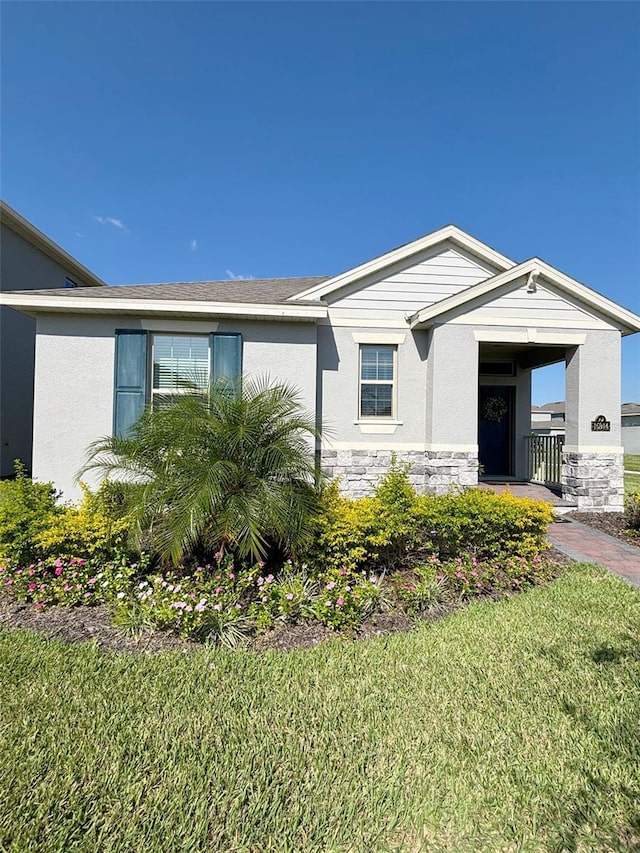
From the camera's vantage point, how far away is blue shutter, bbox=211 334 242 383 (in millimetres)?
7449

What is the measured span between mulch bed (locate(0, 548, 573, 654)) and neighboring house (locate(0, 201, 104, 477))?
7.08 metres

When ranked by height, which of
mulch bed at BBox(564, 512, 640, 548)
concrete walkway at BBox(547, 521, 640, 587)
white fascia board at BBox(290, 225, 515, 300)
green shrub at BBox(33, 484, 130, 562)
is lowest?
concrete walkway at BBox(547, 521, 640, 587)

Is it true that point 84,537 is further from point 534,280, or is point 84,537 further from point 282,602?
point 534,280

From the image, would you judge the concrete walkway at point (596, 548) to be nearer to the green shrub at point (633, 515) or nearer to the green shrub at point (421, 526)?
the green shrub at point (633, 515)

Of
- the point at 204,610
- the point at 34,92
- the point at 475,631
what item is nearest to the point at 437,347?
the point at 475,631

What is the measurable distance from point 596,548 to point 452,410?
128 inches

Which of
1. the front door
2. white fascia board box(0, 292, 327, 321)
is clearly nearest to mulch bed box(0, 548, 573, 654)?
white fascia board box(0, 292, 327, 321)

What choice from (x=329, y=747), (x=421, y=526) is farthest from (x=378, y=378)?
(x=329, y=747)

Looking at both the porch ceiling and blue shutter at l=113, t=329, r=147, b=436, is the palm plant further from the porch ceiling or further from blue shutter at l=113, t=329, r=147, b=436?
the porch ceiling

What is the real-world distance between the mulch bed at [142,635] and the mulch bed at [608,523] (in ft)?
13.3

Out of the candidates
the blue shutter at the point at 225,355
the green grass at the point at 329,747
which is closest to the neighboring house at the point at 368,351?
the blue shutter at the point at 225,355

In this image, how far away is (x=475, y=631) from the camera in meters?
3.50

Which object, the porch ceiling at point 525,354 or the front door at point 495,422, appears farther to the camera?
the front door at point 495,422

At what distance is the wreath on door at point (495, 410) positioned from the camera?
1041 cm
